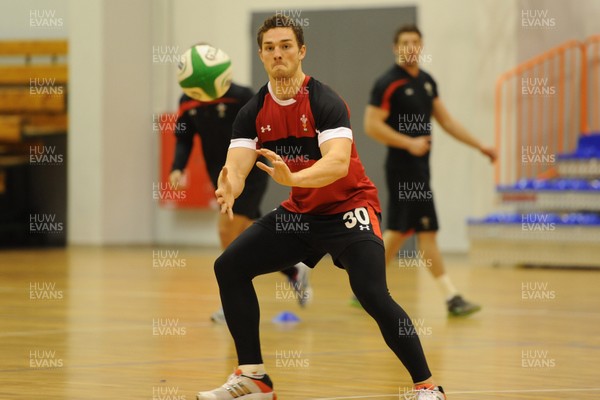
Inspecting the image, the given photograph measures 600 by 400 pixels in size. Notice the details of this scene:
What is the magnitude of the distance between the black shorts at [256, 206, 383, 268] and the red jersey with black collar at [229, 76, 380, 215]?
0.04m

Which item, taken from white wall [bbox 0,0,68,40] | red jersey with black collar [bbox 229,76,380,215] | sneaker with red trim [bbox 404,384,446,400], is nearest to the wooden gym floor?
sneaker with red trim [bbox 404,384,446,400]

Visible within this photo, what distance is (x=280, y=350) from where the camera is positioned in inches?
257

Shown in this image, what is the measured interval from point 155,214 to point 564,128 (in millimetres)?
7042

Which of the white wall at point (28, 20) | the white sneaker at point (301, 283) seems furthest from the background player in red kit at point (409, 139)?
the white wall at point (28, 20)

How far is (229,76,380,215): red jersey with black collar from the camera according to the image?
15.8 ft

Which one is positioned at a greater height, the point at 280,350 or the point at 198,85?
the point at 198,85

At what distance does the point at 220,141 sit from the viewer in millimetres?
7891

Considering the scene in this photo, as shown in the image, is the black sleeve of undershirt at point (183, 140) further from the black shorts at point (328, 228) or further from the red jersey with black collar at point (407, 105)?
the black shorts at point (328, 228)

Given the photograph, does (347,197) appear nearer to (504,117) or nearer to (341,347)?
(341,347)

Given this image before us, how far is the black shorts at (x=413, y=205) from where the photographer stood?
845 centimetres

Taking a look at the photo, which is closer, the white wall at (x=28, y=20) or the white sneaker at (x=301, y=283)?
the white sneaker at (x=301, y=283)

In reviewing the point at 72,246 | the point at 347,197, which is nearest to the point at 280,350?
the point at 347,197

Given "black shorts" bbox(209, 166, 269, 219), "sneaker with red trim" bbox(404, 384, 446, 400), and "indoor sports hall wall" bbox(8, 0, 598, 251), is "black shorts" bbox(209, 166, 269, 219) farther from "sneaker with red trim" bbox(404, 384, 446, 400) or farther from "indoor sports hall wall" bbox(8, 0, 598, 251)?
"indoor sports hall wall" bbox(8, 0, 598, 251)

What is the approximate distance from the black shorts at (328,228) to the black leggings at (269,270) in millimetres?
26
